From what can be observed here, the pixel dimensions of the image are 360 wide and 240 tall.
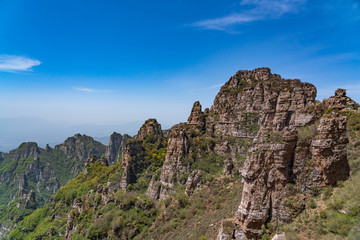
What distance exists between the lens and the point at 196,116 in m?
63.1

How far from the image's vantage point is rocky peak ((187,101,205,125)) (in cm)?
6238

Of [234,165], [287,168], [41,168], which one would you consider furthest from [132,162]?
[41,168]

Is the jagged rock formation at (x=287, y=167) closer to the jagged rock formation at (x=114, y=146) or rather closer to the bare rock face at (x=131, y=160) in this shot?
the bare rock face at (x=131, y=160)

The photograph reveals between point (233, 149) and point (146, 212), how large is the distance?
1062 inches

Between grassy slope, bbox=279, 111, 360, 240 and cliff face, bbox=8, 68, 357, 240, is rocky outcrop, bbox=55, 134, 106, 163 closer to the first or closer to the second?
cliff face, bbox=8, 68, 357, 240

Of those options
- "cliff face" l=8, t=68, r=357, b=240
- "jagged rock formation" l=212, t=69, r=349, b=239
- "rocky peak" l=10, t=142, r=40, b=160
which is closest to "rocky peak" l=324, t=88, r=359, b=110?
"cliff face" l=8, t=68, r=357, b=240

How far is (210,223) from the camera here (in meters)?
30.1

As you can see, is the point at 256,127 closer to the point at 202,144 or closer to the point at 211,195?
the point at 202,144

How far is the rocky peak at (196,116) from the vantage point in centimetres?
6238

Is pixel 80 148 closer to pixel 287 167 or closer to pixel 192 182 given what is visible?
pixel 192 182

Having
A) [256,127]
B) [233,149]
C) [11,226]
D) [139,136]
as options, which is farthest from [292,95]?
[11,226]

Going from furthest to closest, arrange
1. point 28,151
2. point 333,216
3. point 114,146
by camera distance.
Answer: point 28,151 < point 114,146 < point 333,216

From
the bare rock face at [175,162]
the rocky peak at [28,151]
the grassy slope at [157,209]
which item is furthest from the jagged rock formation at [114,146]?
the bare rock face at [175,162]

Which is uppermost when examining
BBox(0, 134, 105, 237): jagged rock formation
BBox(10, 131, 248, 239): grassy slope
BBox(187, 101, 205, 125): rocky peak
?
BBox(187, 101, 205, 125): rocky peak
